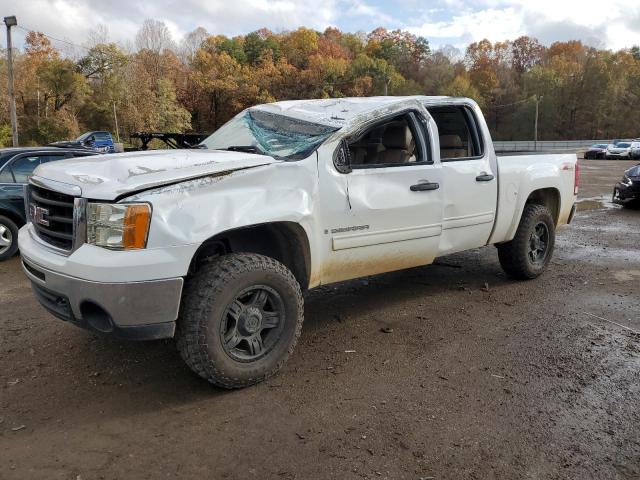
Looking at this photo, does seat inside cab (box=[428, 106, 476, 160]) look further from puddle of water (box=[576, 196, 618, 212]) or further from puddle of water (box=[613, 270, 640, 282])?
puddle of water (box=[576, 196, 618, 212])

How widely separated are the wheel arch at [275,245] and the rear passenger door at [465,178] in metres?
1.49

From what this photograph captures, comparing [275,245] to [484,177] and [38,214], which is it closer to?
[38,214]

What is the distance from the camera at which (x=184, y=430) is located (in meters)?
2.94

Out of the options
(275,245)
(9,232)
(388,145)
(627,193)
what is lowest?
(9,232)

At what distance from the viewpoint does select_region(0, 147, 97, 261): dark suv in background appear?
7.18 metres

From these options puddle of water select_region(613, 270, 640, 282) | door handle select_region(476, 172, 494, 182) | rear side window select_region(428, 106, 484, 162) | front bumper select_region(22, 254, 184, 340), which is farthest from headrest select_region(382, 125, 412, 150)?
puddle of water select_region(613, 270, 640, 282)

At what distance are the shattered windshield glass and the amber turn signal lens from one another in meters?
1.14

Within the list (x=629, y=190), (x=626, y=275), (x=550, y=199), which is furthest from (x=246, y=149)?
(x=629, y=190)

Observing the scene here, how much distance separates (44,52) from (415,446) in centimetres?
6345

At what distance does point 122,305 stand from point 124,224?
0.44 meters

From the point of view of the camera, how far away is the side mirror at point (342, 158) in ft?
12.5

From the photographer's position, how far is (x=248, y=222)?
3281 mm

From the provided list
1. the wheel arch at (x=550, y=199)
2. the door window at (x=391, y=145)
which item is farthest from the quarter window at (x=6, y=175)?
the wheel arch at (x=550, y=199)

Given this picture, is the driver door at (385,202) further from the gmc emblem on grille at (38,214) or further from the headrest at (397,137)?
the gmc emblem on grille at (38,214)
